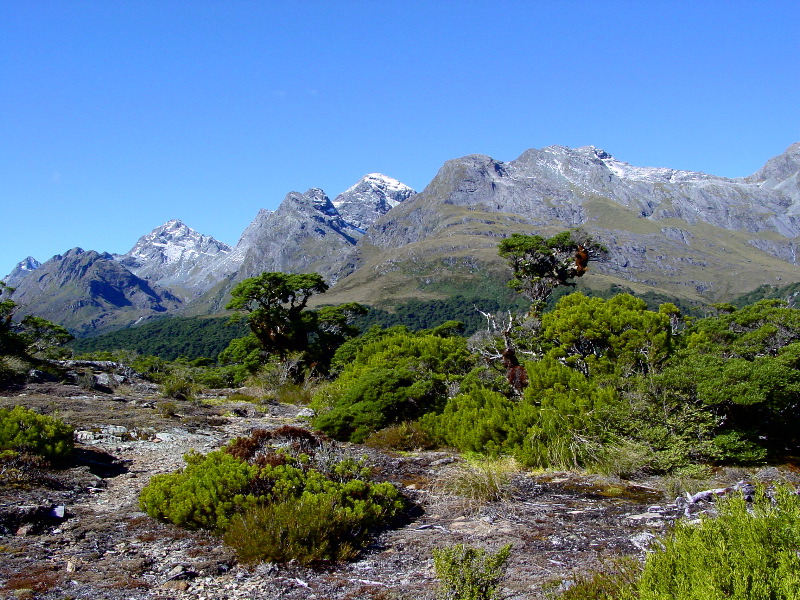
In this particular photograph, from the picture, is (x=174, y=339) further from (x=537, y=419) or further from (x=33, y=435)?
(x=537, y=419)

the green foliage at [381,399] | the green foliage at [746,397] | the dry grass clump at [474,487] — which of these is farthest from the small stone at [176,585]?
the green foliage at [746,397]

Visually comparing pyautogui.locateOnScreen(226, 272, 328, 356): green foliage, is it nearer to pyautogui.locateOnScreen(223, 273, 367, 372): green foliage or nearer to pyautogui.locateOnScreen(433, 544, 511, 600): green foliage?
pyautogui.locateOnScreen(223, 273, 367, 372): green foliage

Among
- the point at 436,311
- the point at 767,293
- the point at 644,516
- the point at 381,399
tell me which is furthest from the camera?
the point at 436,311

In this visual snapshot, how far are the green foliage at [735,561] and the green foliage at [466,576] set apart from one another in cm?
100

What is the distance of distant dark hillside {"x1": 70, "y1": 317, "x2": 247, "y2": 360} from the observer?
418 ft

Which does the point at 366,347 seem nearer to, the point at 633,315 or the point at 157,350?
the point at 633,315

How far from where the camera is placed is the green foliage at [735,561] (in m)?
2.86

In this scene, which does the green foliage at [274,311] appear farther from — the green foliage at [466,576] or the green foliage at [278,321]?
the green foliage at [466,576]

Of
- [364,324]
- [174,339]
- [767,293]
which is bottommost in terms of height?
[174,339]

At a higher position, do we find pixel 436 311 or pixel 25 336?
pixel 436 311

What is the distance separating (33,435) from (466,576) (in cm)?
671

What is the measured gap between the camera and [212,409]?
16.5 m

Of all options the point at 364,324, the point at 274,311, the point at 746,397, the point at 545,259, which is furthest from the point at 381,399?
the point at 364,324

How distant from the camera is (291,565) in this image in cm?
485
